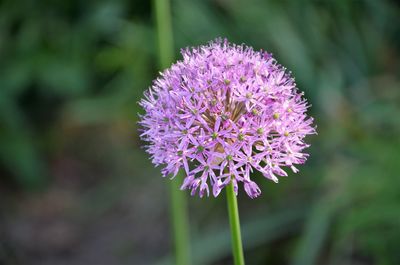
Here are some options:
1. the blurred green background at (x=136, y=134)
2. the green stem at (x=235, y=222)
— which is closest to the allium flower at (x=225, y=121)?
the green stem at (x=235, y=222)

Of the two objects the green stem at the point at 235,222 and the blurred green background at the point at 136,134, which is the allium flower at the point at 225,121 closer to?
the green stem at the point at 235,222

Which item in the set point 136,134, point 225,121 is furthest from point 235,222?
point 136,134

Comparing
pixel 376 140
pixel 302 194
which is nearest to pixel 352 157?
pixel 376 140

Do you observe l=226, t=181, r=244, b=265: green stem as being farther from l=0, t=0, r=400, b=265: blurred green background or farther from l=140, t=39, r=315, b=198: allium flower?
l=0, t=0, r=400, b=265: blurred green background

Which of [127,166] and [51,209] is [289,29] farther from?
[51,209]

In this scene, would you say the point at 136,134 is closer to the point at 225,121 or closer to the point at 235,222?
the point at 225,121
